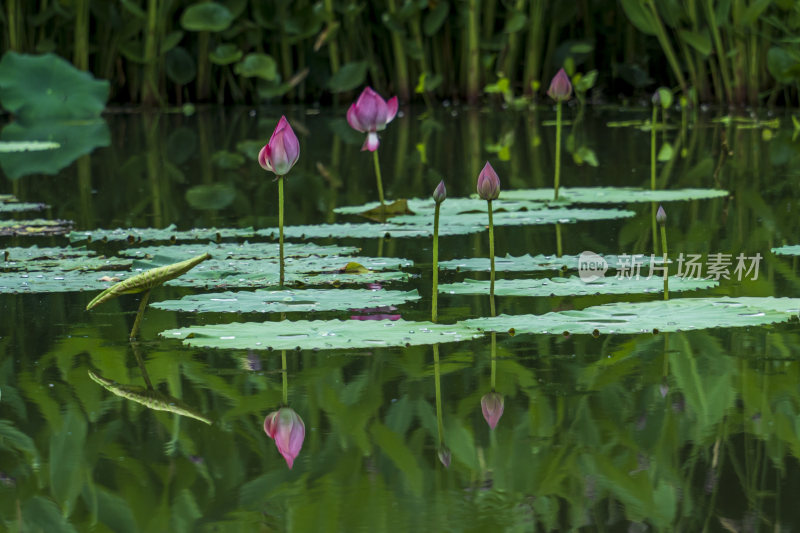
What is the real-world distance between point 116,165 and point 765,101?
374 centimetres

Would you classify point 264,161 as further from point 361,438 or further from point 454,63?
point 454,63

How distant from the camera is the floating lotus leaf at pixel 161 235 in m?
2.67

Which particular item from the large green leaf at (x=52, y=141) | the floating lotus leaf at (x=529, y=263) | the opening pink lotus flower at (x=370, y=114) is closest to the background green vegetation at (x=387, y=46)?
the large green leaf at (x=52, y=141)

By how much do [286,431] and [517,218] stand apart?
58.8 inches

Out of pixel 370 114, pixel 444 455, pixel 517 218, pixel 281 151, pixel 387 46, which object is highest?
pixel 387 46

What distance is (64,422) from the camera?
1389mm

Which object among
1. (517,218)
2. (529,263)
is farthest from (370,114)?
(529,263)

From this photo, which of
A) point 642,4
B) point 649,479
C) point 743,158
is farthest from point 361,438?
point 642,4

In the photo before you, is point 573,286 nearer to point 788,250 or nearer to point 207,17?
point 788,250

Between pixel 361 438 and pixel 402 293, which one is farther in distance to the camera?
pixel 402 293

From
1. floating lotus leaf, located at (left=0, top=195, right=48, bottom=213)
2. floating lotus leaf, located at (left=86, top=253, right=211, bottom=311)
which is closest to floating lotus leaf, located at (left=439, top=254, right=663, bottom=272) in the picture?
floating lotus leaf, located at (left=86, top=253, right=211, bottom=311)

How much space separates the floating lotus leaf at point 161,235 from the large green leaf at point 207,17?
14.6ft

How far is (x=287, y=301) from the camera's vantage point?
6.21 ft

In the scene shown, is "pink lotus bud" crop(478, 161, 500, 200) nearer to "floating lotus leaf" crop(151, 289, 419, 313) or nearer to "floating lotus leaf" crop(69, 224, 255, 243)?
"floating lotus leaf" crop(151, 289, 419, 313)
